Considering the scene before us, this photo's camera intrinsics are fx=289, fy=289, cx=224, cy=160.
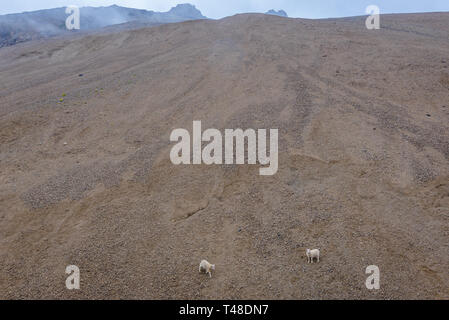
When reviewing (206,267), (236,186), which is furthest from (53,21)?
(206,267)

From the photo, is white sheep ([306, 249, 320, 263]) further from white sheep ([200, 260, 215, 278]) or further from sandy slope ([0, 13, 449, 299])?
white sheep ([200, 260, 215, 278])

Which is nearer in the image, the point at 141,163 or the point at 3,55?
the point at 141,163

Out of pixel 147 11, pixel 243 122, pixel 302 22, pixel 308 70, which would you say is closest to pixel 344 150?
pixel 243 122

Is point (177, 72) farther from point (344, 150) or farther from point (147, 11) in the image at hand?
point (147, 11)

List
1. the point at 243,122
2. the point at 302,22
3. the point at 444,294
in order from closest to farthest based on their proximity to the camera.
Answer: the point at 444,294 → the point at 243,122 → the point at 302,22

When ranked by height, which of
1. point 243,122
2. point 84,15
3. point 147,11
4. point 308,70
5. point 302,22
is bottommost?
point 243,122

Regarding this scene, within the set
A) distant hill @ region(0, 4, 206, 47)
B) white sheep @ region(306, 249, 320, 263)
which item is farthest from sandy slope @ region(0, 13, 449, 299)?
distant hill @ region(0, 4, 206, 47)
